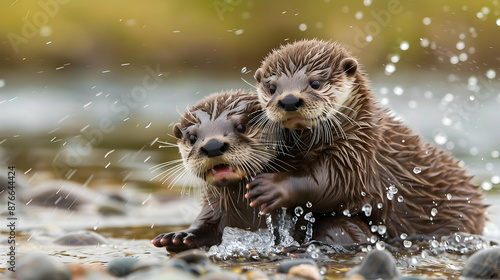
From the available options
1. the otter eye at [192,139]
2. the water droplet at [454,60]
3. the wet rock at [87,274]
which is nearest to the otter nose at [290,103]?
the otter eye at [192,139]

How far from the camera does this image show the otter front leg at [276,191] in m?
3.24

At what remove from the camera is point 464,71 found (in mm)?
9500

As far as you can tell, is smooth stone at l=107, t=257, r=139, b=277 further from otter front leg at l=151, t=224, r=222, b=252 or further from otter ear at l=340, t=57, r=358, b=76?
otter ear at l=340, t=57, r=358, b=76

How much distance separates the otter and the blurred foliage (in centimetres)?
564

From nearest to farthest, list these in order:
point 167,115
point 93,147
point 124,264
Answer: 1. point 124,264
2. point 93,147
3. point 167,115

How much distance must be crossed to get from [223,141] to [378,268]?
92cm

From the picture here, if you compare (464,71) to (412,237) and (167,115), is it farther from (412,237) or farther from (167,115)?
(412,237)

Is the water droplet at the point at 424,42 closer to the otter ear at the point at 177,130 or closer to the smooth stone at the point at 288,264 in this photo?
the otter ear at the point at 177,130

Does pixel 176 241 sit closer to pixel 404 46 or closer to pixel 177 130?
pixel 177 130

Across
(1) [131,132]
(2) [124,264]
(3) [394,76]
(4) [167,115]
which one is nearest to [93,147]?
(1) [131,132]

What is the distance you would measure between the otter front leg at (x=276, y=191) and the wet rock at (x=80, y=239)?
38.1 inches

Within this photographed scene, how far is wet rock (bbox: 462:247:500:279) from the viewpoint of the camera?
283cm

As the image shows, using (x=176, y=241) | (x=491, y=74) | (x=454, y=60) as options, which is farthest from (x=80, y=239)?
(x=454, y=60)

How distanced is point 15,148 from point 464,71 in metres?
5.59
